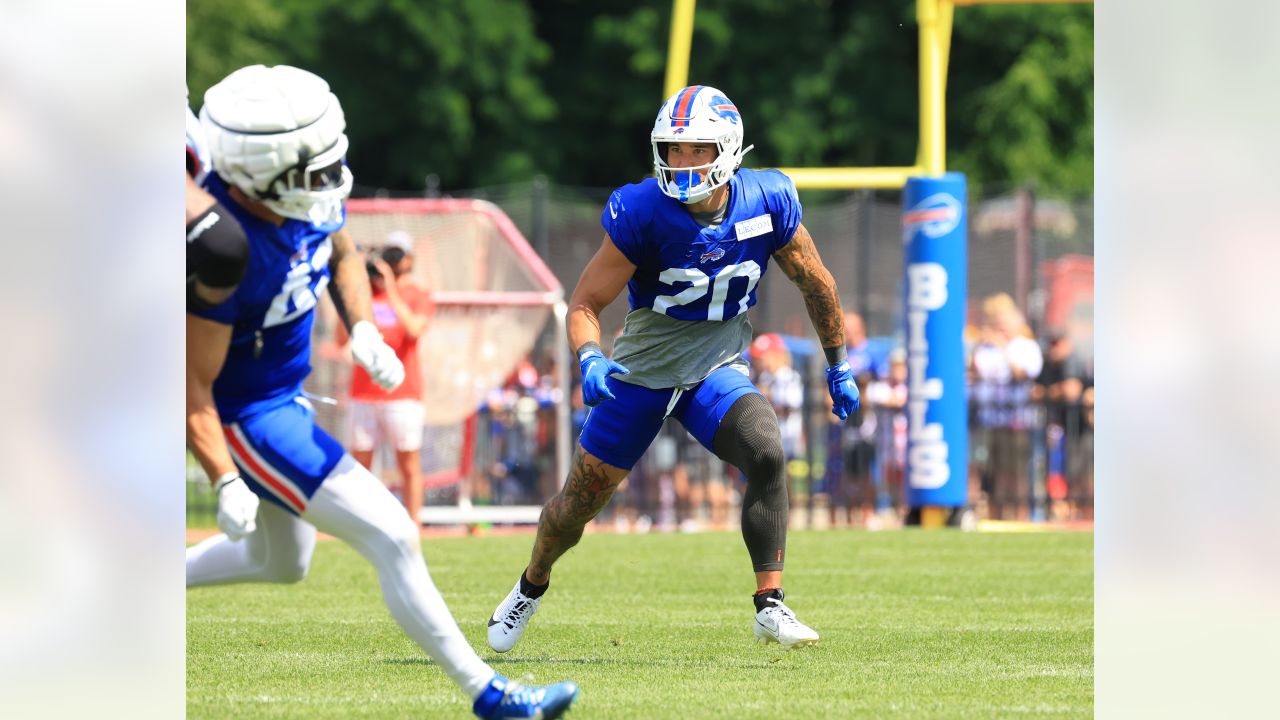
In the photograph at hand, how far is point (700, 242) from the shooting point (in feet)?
22.1

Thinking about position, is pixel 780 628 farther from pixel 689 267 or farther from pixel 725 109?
pixel 725 109

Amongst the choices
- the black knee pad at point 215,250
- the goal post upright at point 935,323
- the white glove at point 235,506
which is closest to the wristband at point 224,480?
the white glove at point 235,506

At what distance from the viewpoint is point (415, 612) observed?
5.08 metres

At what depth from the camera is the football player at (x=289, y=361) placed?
4.93 m

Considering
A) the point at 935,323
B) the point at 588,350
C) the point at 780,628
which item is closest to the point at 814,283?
the point at 588,350

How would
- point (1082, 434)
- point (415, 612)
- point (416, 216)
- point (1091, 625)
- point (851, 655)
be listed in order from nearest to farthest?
point (415, 612) < point (851, 655) < point (1091, 625) < point (416, 216) < point (1082, 434)

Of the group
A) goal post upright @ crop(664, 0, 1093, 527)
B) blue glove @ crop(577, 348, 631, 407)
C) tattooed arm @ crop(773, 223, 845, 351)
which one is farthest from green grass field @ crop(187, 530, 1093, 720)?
goal post upright @ crop(664, 0, 1093, 527)

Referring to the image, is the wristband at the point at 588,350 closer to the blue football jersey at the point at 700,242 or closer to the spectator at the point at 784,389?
the blue football jersey at the point at 700,242

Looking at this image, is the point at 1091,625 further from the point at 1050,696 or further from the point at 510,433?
the point at 510,433

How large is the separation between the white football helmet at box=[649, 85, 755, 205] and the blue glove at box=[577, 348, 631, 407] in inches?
28.7

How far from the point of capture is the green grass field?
5.66 meters

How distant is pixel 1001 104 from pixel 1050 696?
80.8 ft

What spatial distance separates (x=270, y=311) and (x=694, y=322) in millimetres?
2192
